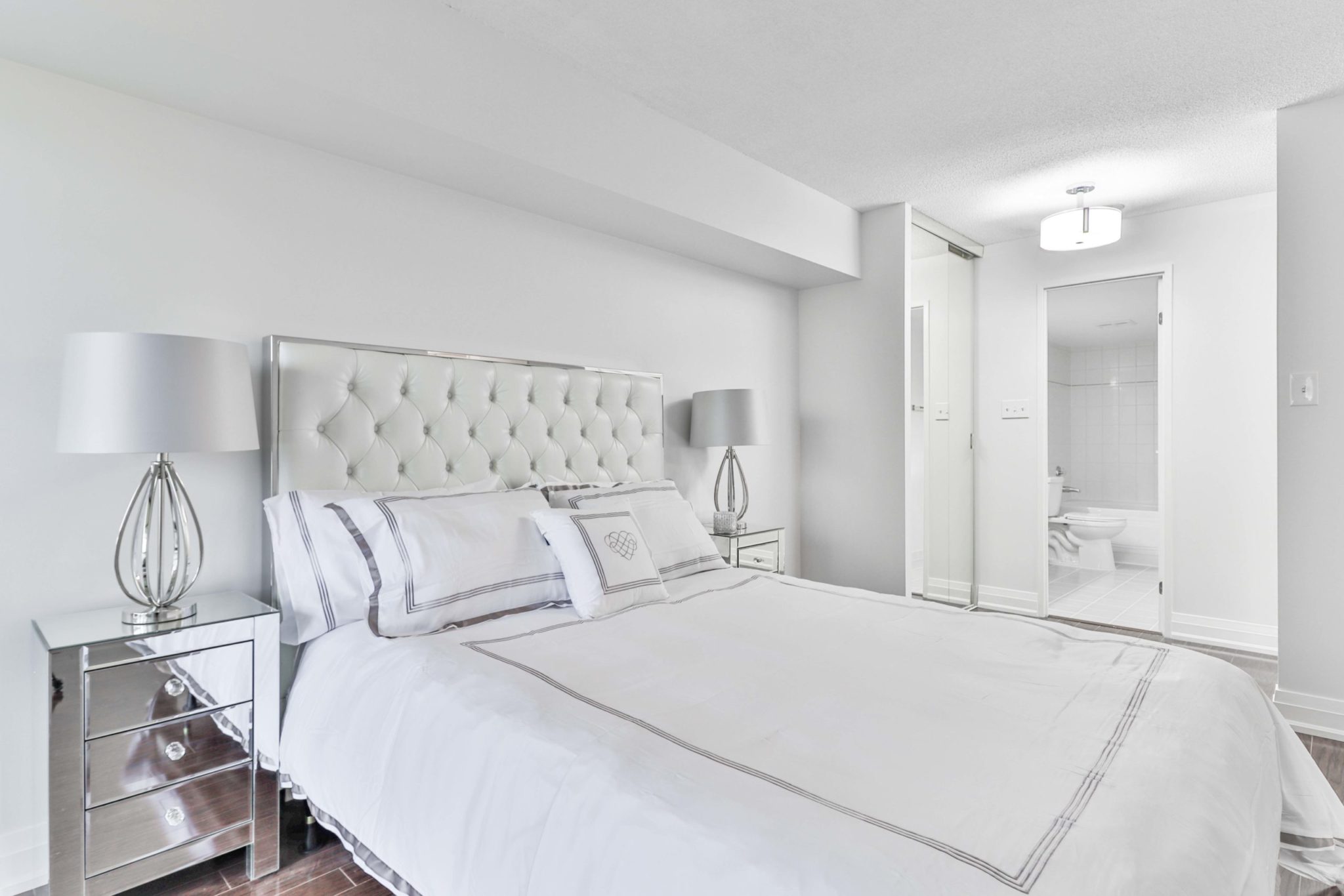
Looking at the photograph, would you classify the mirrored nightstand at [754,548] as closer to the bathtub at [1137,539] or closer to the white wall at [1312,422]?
the white wall at [1312,422]

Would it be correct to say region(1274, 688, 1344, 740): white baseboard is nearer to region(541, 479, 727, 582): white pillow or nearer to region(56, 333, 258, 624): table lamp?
region(541, 479, 727, 582): white pillow

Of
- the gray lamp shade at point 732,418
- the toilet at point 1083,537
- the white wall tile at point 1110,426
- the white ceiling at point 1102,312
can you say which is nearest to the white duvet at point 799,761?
the gray lamp shade at point 732,418

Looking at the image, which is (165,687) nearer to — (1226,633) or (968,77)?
(968,77)

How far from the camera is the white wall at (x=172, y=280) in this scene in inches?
68.2

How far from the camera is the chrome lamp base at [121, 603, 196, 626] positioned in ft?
5.49

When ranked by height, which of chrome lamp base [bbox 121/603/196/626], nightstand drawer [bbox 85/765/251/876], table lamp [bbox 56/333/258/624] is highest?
table lamp [bbox 56/333/258/624]

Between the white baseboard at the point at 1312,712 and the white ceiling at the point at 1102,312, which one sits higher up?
the white ceiling at the point at 1102,312

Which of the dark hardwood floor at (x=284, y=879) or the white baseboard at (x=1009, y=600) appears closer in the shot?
the dark hardwood floor at (x=284, y=879)

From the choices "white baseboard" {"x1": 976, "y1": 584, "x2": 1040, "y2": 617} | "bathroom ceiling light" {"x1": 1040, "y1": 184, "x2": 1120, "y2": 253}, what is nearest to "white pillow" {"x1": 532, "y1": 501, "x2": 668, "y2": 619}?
"bathroom ceiling light" {"x1": 1040, "y1": 184, "x2": 1120, "y2": 253}

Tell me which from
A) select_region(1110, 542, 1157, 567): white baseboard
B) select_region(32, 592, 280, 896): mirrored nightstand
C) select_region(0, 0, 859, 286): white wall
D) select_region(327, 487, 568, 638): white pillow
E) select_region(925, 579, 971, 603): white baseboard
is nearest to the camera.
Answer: select_region(32, 592, 280, 896): mirrored nightstand

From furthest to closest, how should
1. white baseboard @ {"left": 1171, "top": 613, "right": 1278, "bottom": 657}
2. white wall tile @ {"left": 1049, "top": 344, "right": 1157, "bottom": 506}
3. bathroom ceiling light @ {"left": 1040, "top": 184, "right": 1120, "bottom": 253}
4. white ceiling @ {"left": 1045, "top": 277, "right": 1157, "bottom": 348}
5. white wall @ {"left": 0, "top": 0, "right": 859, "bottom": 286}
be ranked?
white wall tile @ {"left": 1049, "top": 344, "right": 1157, "bottom": 506} < white ceiling @ {"left": 1045, "top": 277, "right": 1157, "bottom": 348} < white baseboard @ {"left": 1171, "top": 613, "right": 1278, "bottom": 657} < bathroom ceiling light @ {"left": 1040, "top": 184, "right": 1120, "bottom": 253} < white wall @ {"left": 0, "top": 0, "right": 859, "bottom": 286}

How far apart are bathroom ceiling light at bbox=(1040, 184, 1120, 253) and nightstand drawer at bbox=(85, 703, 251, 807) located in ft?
13.3

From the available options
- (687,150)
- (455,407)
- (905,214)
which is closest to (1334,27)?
(905,214)

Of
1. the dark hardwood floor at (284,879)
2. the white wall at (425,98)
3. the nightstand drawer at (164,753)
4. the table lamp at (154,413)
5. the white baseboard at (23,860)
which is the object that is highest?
the white wall at (425,98)
